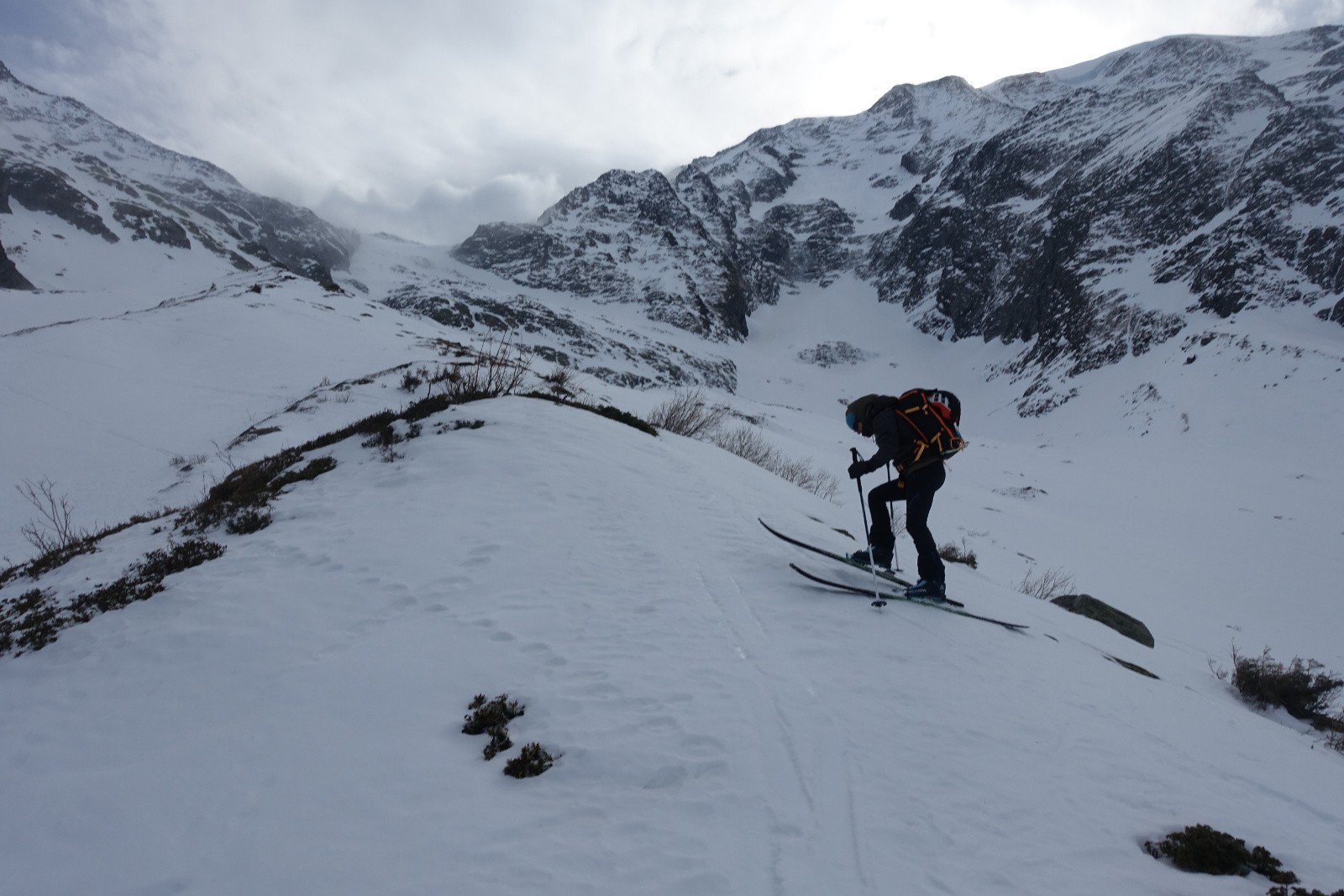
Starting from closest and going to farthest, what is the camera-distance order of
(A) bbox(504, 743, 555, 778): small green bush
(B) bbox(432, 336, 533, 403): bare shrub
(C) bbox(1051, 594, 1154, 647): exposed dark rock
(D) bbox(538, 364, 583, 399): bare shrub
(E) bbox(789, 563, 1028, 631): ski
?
1. (A) bbox(504, 743, 555, 778): small green bush
2. (E) bbox(789, 563, 1028, 631): ski
3. (C) bbox(1051, 594, 1154, 647): exposed dark rock
4. (B) bbox(432, 336, 533, 403): bare shrub
5. (D) bbox(538, 364, 583, 399): bare shrub

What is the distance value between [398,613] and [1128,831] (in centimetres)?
607

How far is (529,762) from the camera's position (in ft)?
12.7

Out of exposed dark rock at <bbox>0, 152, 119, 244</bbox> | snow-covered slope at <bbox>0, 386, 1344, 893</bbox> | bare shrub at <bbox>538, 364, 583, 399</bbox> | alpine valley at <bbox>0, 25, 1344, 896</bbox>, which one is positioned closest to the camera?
snow-covered slope at <bbox>0, 386, 1344, 893</bbox>

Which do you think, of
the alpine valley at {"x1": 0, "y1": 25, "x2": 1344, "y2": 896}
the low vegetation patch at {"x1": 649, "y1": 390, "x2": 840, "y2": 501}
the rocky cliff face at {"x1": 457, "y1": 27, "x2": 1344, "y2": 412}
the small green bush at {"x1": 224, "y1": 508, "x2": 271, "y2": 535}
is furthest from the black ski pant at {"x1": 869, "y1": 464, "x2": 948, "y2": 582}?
the rocky cliff face at {"x1": 457, "y1": 27, "x2": 1344, "y2": 412}

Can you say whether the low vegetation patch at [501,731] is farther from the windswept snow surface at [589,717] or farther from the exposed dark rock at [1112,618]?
the exposed dark rock at [1112,618]

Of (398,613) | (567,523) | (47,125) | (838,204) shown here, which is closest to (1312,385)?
(567,523)

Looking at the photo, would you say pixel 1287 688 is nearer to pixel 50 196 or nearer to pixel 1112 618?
pixel 1112 618

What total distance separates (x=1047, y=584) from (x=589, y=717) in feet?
49.9

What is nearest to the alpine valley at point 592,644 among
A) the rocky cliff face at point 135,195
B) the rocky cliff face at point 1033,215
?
the rocky cliff face at point 1033,215

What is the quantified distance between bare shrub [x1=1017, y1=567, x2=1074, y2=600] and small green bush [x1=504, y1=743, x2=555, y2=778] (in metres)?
13.6

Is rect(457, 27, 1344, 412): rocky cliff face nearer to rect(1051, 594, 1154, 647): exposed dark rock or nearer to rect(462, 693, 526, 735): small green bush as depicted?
rect(1051, 594, 1154, 647): exposed dark rock

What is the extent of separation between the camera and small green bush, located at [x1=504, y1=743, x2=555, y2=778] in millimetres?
3803

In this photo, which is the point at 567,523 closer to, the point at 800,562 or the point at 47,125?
the point at 800,562

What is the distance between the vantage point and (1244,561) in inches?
730
